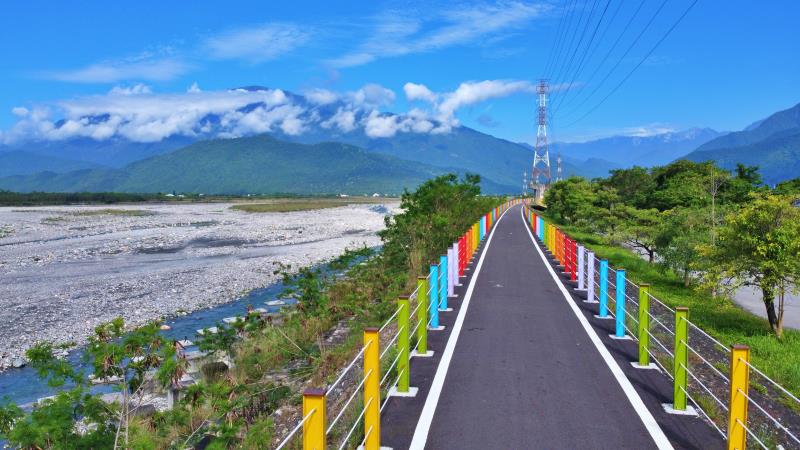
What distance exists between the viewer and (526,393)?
727 centimetres

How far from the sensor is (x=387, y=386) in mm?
7660

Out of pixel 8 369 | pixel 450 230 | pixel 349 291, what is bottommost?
pixel 8 369

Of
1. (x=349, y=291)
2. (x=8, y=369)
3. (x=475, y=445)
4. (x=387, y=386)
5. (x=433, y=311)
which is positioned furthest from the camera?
(x=349, y=291)

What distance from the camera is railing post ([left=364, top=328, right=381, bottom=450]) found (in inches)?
214

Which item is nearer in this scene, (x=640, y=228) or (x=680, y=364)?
(x=680, y=364)

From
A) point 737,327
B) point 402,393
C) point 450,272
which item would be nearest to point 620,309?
point 737,327

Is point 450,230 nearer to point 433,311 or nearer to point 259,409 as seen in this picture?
point 433,311

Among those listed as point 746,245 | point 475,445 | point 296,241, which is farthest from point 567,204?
point 475,445

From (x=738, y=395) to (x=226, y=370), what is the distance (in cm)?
1002

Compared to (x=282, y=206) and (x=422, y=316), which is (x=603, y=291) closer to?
(x=422, y=316)

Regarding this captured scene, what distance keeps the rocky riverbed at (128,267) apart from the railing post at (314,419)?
13314 millimetres

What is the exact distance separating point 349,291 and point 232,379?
710 cm

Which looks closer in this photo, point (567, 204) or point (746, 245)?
point (746, 245)

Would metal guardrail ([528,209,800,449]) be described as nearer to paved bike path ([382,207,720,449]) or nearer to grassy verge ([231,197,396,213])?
paved bike path ([382,207,720,449])
